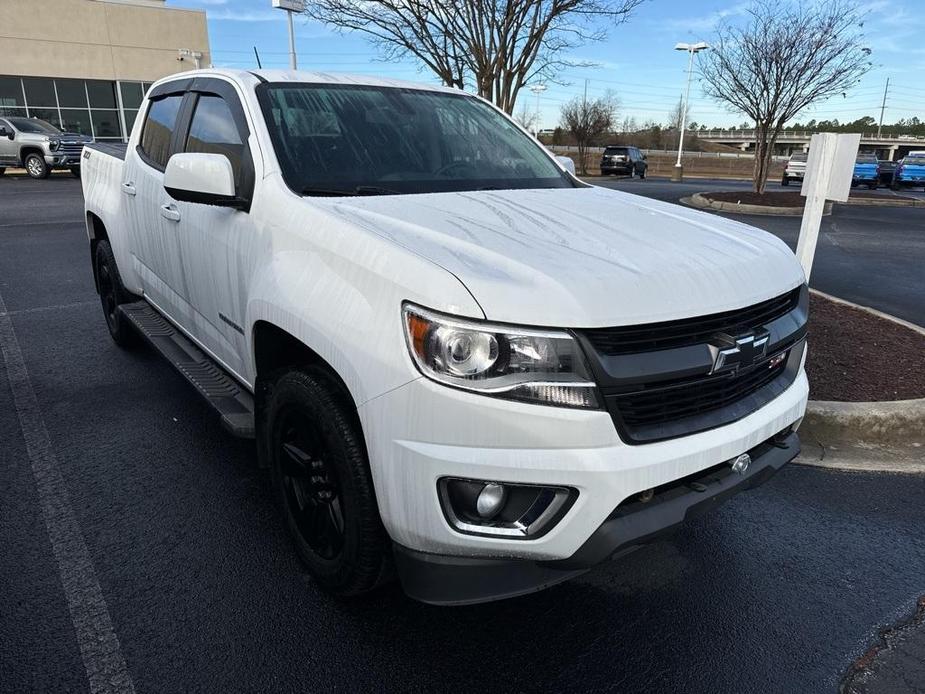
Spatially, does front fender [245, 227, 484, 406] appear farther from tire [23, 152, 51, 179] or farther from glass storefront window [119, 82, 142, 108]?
glass storefront window [119, 82, 142, 108]

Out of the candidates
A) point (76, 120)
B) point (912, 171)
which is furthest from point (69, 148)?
point (912, 171)

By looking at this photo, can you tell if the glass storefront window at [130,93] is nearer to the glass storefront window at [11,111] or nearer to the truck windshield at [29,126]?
the glass storefront window at [11,111]

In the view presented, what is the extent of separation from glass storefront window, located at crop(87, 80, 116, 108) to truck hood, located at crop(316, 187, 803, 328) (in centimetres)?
3778

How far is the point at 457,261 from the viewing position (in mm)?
1978

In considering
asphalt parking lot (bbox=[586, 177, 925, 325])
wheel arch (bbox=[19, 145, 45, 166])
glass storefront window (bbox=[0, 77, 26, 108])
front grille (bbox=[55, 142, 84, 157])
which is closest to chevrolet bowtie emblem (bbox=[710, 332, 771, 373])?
asphalt parking lot (bbox=[586, 177, 925, 325])

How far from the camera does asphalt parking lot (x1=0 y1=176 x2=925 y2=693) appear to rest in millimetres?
2225

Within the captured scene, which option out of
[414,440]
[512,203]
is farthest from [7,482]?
[512,203]

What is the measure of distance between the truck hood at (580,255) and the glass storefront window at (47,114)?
37.1m

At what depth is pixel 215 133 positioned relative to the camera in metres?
3.31

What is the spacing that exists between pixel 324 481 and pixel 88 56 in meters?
38.6

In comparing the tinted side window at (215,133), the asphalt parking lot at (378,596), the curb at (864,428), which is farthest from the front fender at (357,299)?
the curb at (864,428)

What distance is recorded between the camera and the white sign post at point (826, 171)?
5008 mm

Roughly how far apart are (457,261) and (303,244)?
27.4 inches

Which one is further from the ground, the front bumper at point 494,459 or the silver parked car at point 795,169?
the front bumper at point 494,459
